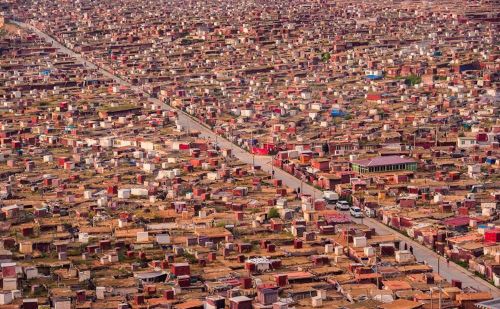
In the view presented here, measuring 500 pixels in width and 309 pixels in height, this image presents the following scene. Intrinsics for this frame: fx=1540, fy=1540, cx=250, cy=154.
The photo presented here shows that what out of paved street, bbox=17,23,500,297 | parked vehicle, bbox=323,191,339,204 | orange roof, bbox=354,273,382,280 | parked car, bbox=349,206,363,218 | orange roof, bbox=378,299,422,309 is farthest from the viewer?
parked vehicle, bbox=323,191,339,204

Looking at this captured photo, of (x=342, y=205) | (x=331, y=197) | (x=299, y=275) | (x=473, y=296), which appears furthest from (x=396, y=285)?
(x=331, y=197)

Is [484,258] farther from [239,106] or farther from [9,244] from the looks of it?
[239,106]

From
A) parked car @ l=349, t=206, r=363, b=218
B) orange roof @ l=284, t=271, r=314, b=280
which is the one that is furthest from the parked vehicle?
orange roof @ l=284, t=271, r=314, b=280

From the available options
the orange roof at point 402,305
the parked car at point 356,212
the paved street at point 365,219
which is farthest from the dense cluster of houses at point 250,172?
the parked car at point 356,212

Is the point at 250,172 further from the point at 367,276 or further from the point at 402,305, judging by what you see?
the point at 402,305

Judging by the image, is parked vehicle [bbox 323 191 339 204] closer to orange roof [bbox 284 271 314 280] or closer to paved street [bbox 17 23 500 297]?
paved street [bbox 17 23 500 297]

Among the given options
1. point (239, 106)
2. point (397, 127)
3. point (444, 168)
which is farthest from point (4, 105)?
point (444, 168)

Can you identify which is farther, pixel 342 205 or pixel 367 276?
pixel 342 205

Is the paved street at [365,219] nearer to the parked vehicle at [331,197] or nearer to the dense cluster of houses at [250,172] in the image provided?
the dense cluster of houses at [250,172]
